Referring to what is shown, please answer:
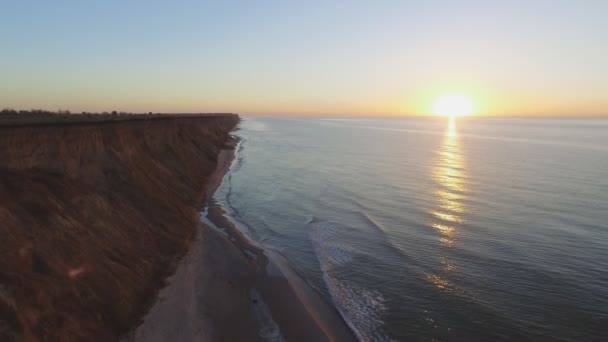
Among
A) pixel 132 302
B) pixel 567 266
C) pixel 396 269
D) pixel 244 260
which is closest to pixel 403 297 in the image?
pixel 396 269

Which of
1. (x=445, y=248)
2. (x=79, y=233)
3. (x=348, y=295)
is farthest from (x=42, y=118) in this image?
(x=445, y=248)

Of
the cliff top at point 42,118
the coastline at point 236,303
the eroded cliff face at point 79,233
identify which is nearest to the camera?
the eroded cliff face at point 79,233

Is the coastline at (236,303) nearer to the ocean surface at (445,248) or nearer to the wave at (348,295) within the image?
the wave at (348,295)

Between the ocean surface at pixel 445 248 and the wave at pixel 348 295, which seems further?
the ocean surface at pixel 445 248

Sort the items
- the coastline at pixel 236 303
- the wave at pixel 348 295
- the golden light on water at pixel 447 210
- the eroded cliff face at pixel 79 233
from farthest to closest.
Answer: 1. the golden light on water at pixel 447 210
2. the wave at pixel 348 295
3. the coastline at pixel 236 303
4. the eroded cliff face at pixel 79 233

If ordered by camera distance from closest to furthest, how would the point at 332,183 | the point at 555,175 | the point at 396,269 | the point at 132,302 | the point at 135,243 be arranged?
1. the point at 132,302
2. the point at 135,243
3. the point at 396,269
4. the point at 332,183
5. the point at 555,175

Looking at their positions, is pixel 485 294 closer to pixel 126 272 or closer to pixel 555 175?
pixel 126 272

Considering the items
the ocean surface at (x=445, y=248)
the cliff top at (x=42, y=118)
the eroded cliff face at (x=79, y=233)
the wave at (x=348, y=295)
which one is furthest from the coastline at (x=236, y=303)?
the cliff top at (x=42, y=118)

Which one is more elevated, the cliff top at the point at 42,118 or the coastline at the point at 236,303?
the cliff top at the point at 42,118

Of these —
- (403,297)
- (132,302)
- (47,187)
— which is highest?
(47,187)
